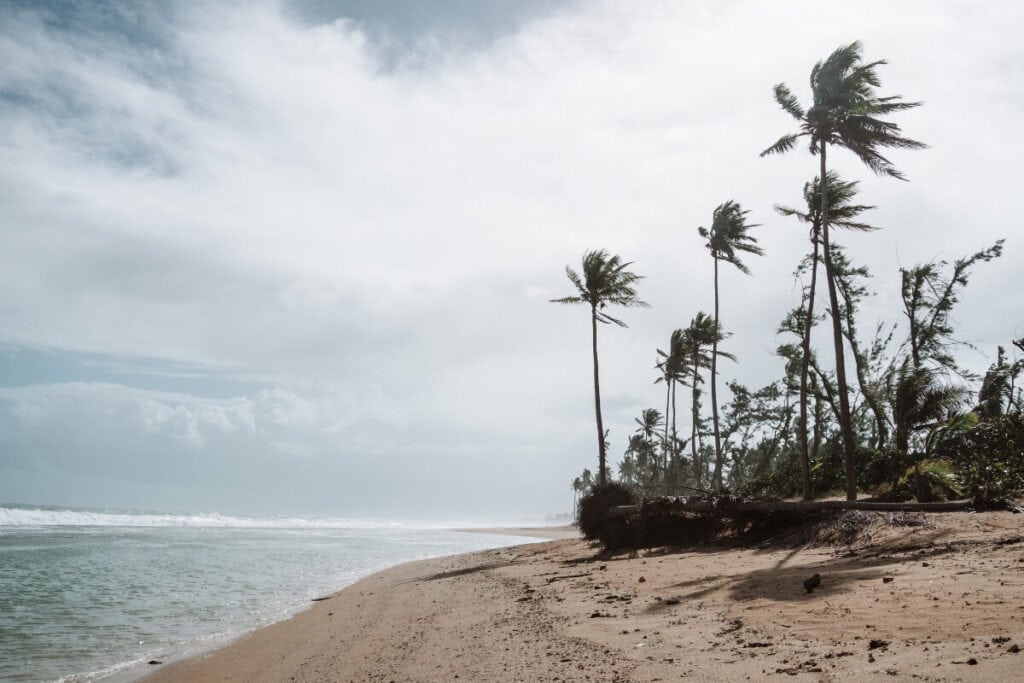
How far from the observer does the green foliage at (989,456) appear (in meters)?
14.1

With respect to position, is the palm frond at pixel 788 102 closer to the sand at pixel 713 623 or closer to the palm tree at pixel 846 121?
the palm tree at pixel 846 121

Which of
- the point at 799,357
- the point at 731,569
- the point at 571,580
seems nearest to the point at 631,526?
the point at 571,580

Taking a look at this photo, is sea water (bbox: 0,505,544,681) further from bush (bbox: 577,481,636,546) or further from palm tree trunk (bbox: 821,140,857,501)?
palm tree trunk (bbox: 821,140,857,501)

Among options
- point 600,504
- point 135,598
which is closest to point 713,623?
point 600,504

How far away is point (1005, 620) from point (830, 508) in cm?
959

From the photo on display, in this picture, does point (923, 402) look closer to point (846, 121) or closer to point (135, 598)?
point (846, 121)

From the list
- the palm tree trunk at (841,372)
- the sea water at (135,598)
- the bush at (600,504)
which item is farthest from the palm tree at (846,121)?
the sea water at (135,598)

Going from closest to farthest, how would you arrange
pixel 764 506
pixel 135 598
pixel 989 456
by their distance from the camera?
pixel 135 598 → pixel 764 506 → pixel 989 456

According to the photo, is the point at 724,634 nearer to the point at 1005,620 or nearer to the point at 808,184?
the point at 1005,620

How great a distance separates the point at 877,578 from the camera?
27.5 ft

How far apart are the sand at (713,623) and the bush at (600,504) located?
5389 millimetres

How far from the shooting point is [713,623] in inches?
283

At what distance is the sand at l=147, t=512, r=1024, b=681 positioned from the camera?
527 cm

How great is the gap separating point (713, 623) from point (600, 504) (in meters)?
13.2
